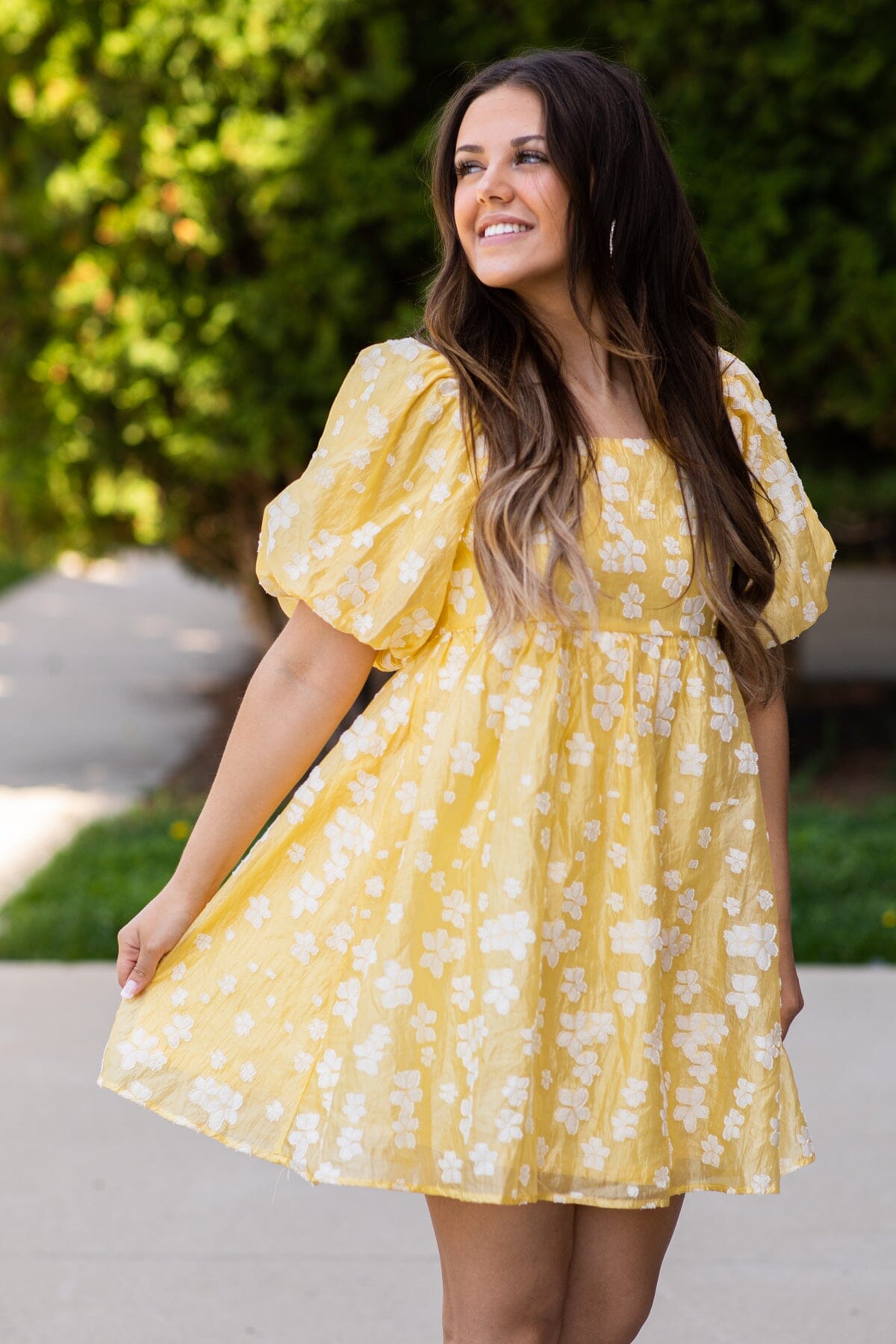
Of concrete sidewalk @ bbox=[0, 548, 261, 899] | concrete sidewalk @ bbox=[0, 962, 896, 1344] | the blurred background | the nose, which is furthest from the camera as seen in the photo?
concrete sidewalk @ bbox=[0, 548, 261, 899]

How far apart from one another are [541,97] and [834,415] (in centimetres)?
420

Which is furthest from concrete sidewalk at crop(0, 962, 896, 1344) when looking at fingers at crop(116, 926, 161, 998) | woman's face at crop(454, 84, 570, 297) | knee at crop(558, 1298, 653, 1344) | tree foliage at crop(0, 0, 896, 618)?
tree foliage at crop(0, 0, 896, 618)

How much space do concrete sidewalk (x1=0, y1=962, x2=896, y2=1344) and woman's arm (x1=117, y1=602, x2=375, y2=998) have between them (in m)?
1.14

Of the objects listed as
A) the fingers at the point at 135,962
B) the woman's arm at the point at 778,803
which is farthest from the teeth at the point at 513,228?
the fingers at the point at 135,962

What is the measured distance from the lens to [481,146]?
1786 mm

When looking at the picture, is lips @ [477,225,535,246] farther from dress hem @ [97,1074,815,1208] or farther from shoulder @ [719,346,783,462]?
dress hem @ [97,1074,815,1208]

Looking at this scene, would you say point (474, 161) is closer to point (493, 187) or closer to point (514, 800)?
point (493, 187)

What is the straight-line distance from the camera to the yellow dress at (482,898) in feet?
5.47

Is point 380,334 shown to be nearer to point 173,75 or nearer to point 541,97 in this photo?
point 173,75

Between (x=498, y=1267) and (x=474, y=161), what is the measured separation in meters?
1.22

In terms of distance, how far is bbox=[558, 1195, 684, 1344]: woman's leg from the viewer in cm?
181

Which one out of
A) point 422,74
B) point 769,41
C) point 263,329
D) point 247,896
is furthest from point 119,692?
point 247,896

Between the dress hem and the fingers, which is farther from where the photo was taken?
the fingers

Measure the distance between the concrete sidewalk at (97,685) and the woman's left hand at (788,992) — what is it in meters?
3.47
